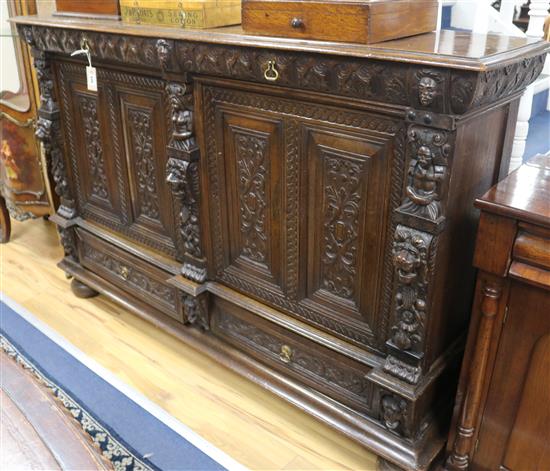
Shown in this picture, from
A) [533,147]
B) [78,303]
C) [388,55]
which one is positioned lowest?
[78,303]

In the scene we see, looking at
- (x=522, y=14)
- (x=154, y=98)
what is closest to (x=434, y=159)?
(x=154, y=98)

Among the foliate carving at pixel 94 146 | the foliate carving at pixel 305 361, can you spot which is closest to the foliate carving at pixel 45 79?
the foliate carving at pixel 94 146

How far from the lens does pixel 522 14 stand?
5148mm

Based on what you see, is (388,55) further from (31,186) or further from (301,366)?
(31,186)

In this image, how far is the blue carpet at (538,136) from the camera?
7.22 feet

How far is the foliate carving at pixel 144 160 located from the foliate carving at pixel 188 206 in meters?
0.16

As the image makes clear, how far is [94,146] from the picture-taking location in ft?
7.28

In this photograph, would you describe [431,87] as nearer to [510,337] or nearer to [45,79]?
[510,337]

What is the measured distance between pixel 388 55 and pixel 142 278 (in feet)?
4.63

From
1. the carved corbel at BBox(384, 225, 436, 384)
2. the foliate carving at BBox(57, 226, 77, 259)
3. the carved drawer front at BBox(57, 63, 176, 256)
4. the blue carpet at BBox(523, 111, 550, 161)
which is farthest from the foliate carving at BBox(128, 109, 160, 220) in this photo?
the blue carpet at BBox(523, 111, 550, 161)

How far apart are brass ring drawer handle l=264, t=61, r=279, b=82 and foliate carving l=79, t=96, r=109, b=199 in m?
0.93

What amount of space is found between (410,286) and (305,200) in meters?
0.38

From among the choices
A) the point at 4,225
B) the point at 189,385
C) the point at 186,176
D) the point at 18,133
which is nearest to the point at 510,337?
the point at 186,176

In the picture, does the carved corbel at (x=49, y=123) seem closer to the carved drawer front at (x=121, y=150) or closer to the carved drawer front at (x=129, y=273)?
the carved drawer front at (x=121, y=150)
